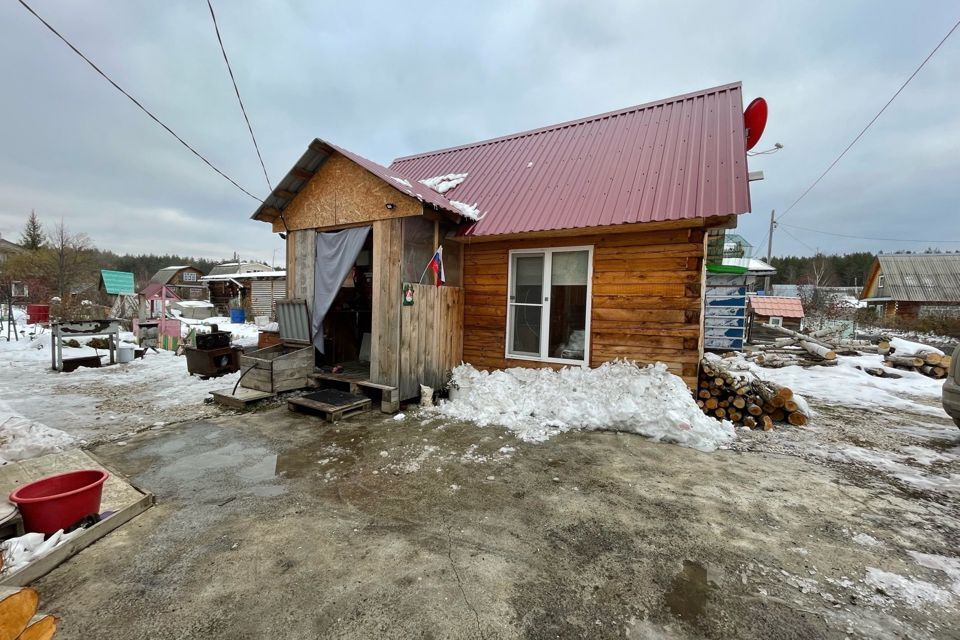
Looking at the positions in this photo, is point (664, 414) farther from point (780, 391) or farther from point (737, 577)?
point (737, 577)

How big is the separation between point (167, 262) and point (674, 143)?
249 ft

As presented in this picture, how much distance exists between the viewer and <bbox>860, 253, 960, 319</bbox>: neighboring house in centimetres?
2316

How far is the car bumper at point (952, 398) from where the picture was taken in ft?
13.5

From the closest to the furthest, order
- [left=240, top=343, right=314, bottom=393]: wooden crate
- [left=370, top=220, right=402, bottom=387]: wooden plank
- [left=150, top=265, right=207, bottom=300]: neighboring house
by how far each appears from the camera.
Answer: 1. [left=370, top=220, right=402, bottom=387]: wooden plank
2. [left=240, top=343, right=314, bottom=393]: wooden crate
3. [left=150, top=265, right=207, bottom=300]: neighboring house

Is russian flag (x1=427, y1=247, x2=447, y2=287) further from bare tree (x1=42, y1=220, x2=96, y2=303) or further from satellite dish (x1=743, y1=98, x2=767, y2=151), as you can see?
bare tree (x1=42, y1=220, x2=96, y2=303)

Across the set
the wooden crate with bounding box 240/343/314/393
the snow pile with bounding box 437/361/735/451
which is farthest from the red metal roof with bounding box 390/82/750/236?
the wooden crate with bounding box 240/343/314/393

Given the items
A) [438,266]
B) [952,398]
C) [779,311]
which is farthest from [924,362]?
[438,266]

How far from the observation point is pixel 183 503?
3.00 m

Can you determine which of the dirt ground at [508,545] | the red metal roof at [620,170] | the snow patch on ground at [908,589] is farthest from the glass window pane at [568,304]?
the snow patch on ground at [908,589]

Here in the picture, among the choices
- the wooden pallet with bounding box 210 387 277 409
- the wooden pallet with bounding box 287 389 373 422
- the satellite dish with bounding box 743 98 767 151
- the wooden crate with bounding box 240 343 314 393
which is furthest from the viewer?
the satellite dish with bounding box 743 98 767 151

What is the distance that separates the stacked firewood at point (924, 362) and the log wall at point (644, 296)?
288 inches

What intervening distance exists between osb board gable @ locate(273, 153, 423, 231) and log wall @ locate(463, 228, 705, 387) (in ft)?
6.21

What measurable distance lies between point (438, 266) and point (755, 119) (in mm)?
6126

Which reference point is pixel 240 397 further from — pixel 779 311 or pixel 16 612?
pixel 779 311
